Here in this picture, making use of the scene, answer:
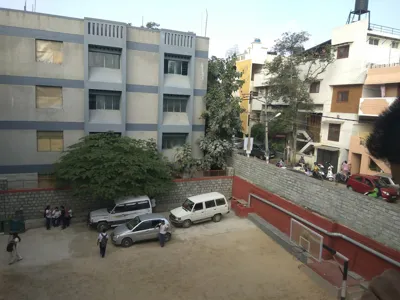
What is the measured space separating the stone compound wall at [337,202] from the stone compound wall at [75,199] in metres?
2.69

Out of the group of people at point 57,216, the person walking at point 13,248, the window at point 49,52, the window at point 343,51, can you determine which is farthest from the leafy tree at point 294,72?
the person walking at point 13,248

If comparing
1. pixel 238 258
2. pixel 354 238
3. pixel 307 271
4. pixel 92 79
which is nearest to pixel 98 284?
pixel 238 258

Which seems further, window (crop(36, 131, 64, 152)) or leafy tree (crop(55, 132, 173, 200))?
window (crop(36, 131, 64, 152))

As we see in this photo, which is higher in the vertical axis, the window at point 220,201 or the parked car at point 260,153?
the parked car at point 260,153

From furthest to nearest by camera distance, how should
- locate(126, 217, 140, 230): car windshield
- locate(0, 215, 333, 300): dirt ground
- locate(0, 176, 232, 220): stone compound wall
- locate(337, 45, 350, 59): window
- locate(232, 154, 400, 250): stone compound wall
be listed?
locate(337, 45, 350, 59): window
locate(0, 176, 232, 220): stone compound wall
locate(126, 217, 140, 230): car windshield
locate(232, 154, 400, 250): stone compound wall
locate(0, 215, 333, 300): dirt ground

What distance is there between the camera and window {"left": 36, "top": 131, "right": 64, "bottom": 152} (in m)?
17.5

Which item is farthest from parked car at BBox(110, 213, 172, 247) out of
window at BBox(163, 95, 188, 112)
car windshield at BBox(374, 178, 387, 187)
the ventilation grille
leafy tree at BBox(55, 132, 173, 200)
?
car windshield at BBox(374, 178, 387, 187)

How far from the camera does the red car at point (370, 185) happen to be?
16.4 meters

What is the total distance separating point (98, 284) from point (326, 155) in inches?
840

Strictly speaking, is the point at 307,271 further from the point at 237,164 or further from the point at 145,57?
the point at 145,57

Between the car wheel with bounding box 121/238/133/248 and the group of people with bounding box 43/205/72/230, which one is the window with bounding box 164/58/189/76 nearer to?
the group of people with bounding box 43/205/72/230

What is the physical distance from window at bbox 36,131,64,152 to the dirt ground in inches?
190

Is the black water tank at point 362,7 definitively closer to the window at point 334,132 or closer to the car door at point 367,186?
the window at point 334,132

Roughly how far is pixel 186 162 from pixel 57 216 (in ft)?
26.2
